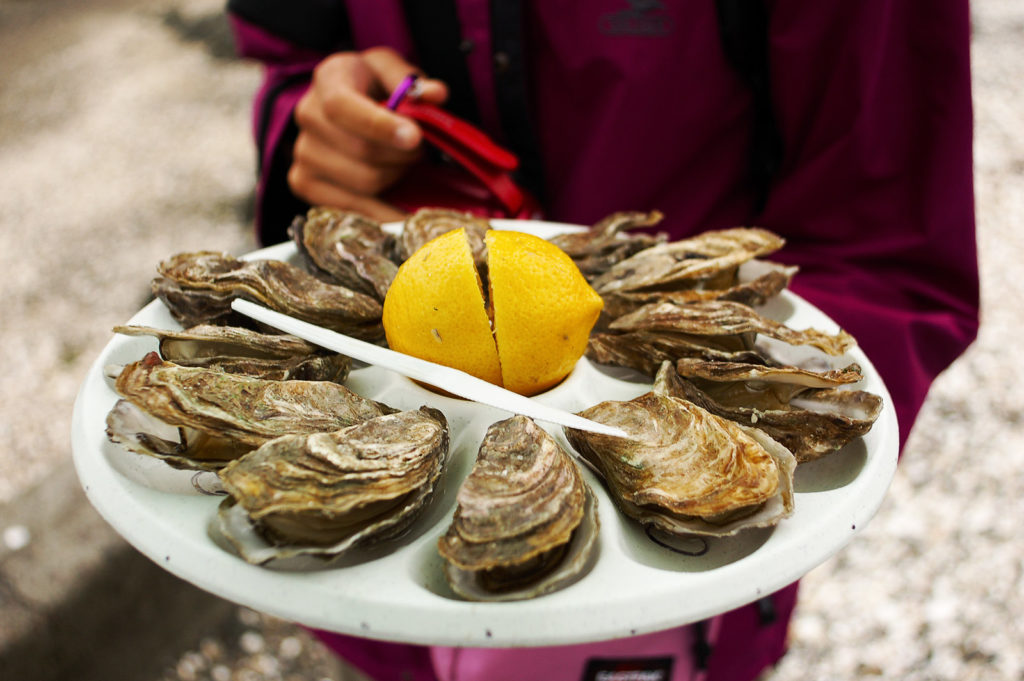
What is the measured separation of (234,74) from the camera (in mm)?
4066

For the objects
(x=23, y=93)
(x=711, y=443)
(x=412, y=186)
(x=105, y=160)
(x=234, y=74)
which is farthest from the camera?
(x=234, y=74)

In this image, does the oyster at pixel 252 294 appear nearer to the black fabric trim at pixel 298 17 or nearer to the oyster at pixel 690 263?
the oyster at pixel 690 263

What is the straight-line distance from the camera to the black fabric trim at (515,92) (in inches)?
44.4

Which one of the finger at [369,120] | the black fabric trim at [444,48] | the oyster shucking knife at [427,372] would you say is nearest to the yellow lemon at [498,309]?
the oyster shucking knife at [427,372]

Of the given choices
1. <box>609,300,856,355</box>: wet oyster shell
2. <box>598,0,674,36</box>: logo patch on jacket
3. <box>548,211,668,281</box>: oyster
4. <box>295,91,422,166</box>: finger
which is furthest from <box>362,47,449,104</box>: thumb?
<box>609,300,856,355</box>: wet oyster shell

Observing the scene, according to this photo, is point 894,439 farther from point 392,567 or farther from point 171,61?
point 171,61

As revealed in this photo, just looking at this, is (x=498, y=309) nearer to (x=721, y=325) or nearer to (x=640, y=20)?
(x=721, y=325)

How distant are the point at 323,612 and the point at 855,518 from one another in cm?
41

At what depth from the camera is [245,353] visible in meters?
0.69

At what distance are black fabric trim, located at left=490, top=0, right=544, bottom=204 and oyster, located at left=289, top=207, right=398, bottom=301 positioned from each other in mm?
429

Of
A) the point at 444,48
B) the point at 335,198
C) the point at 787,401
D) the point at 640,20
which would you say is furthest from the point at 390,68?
the point at 787,401

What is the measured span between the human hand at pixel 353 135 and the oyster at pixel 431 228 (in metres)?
0.19

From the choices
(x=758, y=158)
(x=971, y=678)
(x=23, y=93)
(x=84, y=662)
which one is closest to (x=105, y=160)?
(x=23, y=93)

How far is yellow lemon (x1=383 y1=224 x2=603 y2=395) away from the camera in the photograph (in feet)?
2.05
